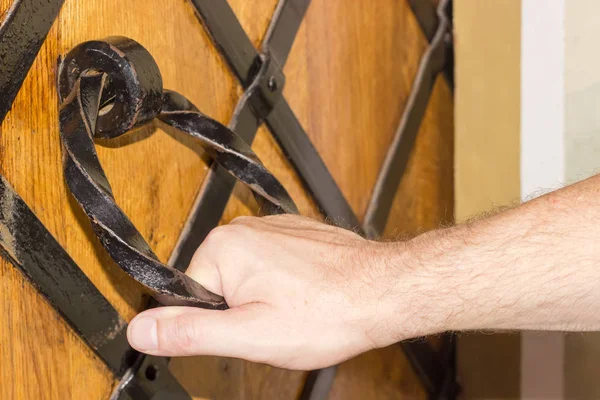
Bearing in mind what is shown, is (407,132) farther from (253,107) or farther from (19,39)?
(19,39)

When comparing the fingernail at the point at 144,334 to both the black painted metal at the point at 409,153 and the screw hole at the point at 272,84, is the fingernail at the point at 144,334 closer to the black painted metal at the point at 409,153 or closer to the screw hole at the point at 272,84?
the screw hole at the point at 272,84

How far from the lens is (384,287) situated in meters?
0.57

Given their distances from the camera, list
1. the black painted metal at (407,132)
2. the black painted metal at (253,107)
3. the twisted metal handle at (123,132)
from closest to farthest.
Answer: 1. the twisted metal handle at (123,132)
2. the black painted metal at (253,107)
3. the black painted metal at (407,132)

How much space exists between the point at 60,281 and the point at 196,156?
198mm

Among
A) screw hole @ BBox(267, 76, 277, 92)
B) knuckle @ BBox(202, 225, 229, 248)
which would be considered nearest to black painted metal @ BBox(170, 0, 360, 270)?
screw hole @ BBox(267, 76, 277, 92)

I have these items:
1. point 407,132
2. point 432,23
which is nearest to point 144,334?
point 407,132

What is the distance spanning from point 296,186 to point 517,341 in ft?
1.49

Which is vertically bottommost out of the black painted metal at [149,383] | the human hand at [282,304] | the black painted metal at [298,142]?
the black painted metal at [149,383]

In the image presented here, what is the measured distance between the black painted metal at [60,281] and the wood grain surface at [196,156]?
0.01 meters

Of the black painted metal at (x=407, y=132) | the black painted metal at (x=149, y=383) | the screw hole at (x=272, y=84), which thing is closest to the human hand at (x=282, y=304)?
the black painted metal at (x=149, y=383)

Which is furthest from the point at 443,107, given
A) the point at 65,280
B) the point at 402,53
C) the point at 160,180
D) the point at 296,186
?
the point at 65,280

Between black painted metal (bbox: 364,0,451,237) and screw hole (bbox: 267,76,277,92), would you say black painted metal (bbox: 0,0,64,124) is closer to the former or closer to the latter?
screw hole (bbox: 267,76,277,92)

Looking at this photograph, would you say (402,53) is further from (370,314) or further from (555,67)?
(370,314)

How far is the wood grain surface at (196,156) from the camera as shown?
57cm
